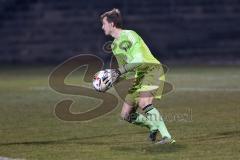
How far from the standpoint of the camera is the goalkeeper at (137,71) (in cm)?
1038

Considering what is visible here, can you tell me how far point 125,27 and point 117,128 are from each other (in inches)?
854

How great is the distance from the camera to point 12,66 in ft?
108

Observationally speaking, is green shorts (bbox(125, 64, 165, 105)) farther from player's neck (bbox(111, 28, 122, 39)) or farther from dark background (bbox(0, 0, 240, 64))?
dark background (bbox(0, 0, 240, 64))

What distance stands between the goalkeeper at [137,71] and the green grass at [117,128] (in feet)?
1.17

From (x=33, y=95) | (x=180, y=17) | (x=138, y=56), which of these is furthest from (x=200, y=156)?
(x=180, y=17)

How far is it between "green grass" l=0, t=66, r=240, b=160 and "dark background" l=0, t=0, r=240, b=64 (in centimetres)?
1140

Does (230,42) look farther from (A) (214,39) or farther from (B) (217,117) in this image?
(B) (217,117)

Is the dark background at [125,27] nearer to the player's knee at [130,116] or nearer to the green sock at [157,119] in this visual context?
the player's knee at [130,116]

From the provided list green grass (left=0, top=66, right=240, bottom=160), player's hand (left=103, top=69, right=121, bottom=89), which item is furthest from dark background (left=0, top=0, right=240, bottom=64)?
player's hand (left=103, top=69, right=121, bottom=89)

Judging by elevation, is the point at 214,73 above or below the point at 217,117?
below

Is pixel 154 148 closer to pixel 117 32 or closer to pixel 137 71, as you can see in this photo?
pixel 137 71

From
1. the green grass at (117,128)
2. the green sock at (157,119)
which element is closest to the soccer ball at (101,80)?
the green sock at (157,119)

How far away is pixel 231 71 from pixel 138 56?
18.0 meters

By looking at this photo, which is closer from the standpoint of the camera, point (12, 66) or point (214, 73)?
point (214, 73)
